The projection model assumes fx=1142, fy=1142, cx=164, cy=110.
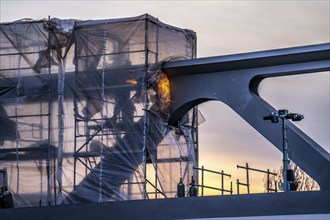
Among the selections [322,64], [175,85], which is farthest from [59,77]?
[322,64]

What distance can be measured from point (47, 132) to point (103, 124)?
1.99 meters

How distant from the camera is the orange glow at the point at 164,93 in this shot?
3425 cm

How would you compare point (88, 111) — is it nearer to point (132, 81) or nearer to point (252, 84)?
point (132, 81)

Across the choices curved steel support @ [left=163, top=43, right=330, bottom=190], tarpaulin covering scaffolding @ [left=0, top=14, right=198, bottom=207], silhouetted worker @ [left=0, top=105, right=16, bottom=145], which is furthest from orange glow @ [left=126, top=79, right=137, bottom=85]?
silhouetted worker @ [left=0, top=105, right=16, bottom=145]

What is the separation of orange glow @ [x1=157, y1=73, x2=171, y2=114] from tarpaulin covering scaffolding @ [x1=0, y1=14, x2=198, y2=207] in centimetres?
4

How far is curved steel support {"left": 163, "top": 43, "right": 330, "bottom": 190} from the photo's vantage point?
32031 mm

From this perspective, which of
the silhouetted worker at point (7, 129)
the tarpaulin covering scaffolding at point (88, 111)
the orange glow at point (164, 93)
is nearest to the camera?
the tarpaulin covering scaffolding at point (88, 111)

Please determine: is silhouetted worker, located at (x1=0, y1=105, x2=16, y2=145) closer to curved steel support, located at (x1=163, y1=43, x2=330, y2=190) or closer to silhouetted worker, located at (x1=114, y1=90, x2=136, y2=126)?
silhouetted worker, located at (x1=114, y1=90, x2=136, y2=126)

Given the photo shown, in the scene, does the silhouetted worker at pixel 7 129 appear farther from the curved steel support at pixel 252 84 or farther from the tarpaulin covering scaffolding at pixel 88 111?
the curved steel support at pixel 252 84

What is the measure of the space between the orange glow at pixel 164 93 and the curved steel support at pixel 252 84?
0.65 ft

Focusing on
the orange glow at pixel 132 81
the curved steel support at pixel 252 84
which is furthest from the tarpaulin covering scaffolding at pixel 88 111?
the curved steel support at pixel 252 84

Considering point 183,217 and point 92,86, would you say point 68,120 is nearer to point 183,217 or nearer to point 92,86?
point 92,86

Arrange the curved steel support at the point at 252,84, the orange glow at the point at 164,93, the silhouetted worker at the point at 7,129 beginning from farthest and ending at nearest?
the silhouetted worker at the point at 7,129, the orange glow at the point at 164,93, the curved steel support at the point at 252,84

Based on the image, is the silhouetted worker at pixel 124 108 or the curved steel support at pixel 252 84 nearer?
the curved steel support at pixel 252 84
